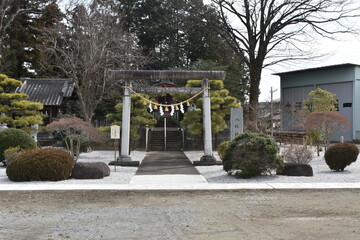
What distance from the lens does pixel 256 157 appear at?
50.2 feet

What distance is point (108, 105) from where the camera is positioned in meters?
41.5

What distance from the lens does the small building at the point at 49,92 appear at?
36812mm

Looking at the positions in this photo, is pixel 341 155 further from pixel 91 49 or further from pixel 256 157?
pixel 91 49

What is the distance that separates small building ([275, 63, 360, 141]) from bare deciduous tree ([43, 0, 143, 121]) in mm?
17545

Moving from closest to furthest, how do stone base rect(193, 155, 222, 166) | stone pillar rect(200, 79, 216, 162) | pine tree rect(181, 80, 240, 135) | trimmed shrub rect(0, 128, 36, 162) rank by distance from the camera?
1. trimmed shrub rect(0, 128, 36, 162)
2. stone base rect(193, 155, 222, 166)
3. stone pillar rect(200, 79, 216, 162)
4. pine tree rect(181, 80, 240, 135)

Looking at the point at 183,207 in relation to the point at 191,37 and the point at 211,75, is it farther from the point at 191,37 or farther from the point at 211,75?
the point at 191,37

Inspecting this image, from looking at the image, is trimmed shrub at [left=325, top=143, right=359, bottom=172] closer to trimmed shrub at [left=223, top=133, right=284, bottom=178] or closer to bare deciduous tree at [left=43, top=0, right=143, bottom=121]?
trimmed shrub at [left=223, top=133, right=284, bottom=178]

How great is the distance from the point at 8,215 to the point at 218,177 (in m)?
8.44

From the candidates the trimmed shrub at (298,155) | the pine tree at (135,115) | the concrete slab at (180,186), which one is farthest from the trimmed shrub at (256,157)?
the pine tree at (135,115)

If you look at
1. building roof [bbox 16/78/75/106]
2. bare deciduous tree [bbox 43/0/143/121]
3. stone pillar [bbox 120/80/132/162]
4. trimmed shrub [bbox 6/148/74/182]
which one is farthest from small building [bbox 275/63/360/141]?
trimmed shrub [bbox 6/148/74/182]

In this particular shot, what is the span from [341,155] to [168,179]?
717 cm

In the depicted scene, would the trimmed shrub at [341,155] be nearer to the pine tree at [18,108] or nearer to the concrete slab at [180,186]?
the concrete slab at [180,186]

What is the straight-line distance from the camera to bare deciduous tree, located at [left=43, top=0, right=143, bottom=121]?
3241cm

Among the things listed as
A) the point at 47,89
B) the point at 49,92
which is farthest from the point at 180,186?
the point at 47,89
